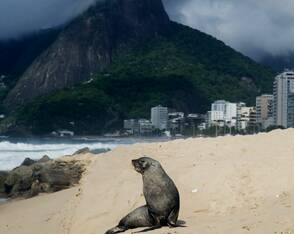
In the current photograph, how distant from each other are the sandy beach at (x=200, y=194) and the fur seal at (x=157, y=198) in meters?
0.23

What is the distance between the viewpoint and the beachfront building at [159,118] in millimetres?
118250

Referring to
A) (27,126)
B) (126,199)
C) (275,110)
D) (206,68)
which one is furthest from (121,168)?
(206,68)

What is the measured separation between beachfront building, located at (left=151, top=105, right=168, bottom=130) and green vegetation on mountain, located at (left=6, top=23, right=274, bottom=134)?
327 centimetres

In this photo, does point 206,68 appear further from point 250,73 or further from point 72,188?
point 72,188

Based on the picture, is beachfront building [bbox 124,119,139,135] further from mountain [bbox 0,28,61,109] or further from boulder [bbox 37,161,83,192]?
boulder [bbox 37,161,83,192]

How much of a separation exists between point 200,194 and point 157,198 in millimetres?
1954

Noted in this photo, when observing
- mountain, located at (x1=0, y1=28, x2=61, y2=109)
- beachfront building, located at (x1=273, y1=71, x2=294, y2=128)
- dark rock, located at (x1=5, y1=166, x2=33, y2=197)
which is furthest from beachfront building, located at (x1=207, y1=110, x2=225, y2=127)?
dark rock, located at (x1=5, y1=166, x2=33, y2=197)

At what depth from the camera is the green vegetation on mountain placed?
389ft

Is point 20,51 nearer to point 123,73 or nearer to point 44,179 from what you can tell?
point 123,73

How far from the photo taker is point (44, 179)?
704 inches

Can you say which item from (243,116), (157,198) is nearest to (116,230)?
(157,198)

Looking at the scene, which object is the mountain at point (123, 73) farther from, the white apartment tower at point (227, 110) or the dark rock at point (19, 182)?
the dark rock at point (19, 182)

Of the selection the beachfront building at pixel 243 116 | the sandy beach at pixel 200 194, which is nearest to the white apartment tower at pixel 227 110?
the beachfront building at pixel 243 116

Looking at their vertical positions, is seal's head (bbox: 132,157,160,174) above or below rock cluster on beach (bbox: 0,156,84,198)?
above
